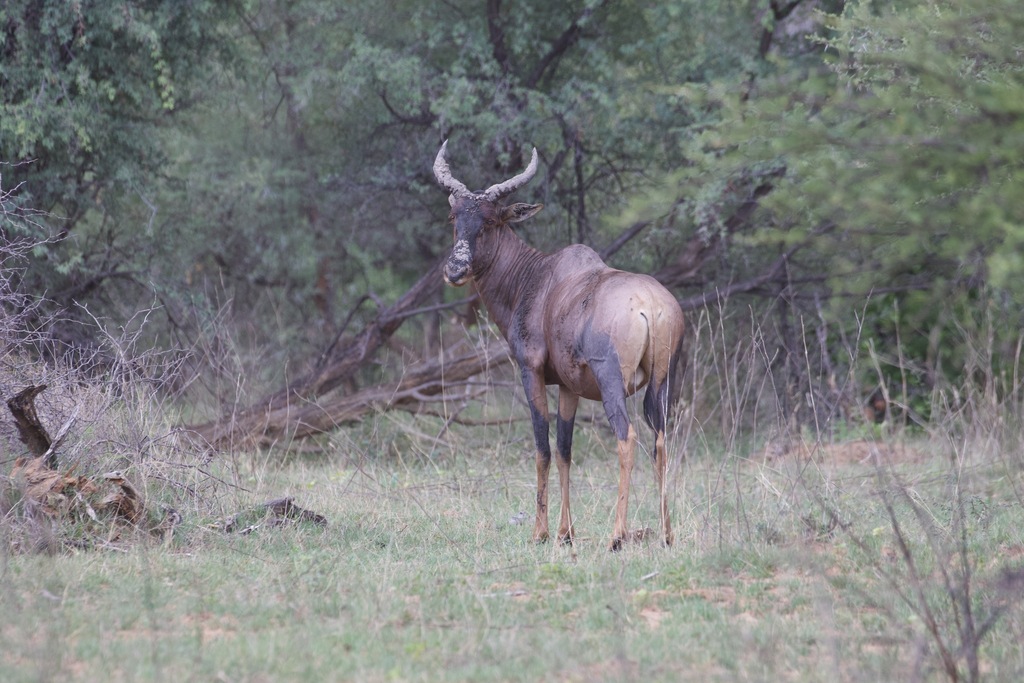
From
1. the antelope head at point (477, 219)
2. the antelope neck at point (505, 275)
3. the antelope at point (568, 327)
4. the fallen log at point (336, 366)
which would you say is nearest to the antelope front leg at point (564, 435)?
the antelope at point (568, 327)

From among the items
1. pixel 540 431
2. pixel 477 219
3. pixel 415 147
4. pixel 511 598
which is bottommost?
pixel 511 598

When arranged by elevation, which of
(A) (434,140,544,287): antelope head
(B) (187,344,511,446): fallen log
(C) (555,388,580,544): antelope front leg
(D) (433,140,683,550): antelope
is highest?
(A) (434,140,544,287): antelope head

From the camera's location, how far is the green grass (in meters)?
5.02

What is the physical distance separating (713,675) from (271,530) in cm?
372

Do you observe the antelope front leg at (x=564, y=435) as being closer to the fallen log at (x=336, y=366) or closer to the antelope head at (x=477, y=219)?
the antelope head at (x=477, y=219)

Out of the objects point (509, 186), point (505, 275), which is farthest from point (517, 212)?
point (505, 275)

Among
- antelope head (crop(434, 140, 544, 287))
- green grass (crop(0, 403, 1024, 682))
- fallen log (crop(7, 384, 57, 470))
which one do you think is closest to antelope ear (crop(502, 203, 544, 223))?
antelope head (crop(434, 140, 544, 287))

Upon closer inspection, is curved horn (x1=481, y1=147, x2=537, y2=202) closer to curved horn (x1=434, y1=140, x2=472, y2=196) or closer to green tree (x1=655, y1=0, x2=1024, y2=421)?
curved horn (x1=434, y1=140, x2=472, y2=196)

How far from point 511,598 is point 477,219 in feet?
10.7

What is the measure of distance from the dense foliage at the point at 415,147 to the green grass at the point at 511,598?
11.4ft

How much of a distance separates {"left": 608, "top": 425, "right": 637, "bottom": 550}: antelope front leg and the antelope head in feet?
6.33

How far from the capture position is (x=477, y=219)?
835 cm

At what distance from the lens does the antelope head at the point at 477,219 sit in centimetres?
822

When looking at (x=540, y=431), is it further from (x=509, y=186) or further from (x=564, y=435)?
(x=509, y=186)
